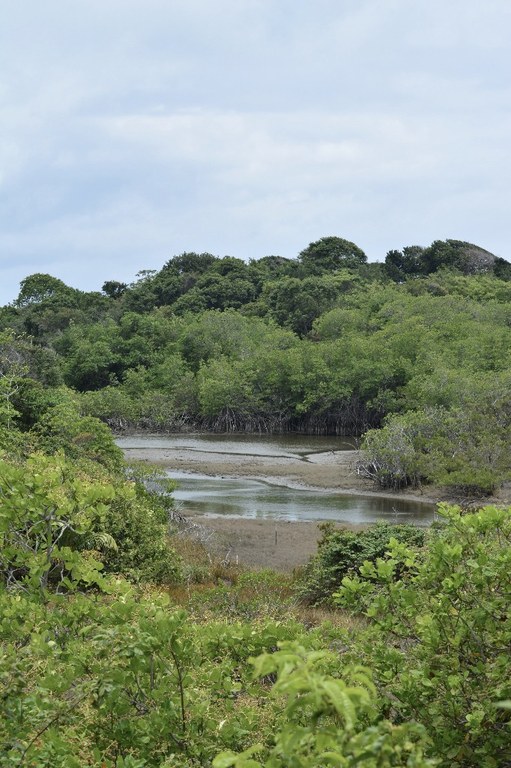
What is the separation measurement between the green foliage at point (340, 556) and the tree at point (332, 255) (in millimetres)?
70954

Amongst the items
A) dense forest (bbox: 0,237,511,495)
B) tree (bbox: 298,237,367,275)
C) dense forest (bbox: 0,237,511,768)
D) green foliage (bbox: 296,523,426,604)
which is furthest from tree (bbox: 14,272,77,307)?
green foliage (bbox: 296,523,426,604)

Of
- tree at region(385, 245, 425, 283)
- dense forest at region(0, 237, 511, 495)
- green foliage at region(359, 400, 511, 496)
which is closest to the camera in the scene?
green foliage at region(359, 400, 511, 496)

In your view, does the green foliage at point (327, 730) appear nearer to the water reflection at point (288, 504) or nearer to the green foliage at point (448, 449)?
the water reflection at point (288, 504)

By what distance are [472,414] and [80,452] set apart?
14.9 metres

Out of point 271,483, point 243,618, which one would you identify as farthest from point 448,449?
point 243,618

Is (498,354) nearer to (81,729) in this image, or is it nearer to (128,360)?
(128,360)

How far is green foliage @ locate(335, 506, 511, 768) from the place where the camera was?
3812 millimetres

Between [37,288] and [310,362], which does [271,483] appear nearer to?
[310,362]

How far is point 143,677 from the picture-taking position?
394cm

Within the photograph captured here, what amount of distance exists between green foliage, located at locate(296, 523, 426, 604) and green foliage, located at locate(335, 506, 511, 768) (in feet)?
23.4

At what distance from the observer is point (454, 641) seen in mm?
4105

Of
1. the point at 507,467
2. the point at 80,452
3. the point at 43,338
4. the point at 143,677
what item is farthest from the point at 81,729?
the point at 43,338

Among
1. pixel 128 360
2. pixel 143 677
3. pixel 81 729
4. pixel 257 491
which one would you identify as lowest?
pixel 257 491

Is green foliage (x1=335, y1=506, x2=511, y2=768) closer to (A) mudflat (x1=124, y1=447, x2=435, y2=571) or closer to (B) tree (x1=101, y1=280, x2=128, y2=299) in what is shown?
(A) mudflat (x1=124, y1=447, x2=435, y2=571)
